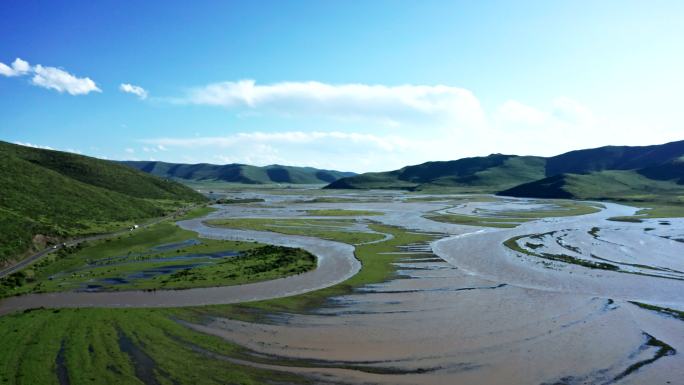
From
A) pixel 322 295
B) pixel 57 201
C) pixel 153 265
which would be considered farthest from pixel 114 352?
pixel 57 201

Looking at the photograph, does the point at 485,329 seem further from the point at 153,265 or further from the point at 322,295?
the point at 153,265

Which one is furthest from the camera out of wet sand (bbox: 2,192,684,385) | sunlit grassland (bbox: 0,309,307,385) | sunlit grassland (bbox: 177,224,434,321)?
sunlit grassland (bbox: 177,224,434,321)

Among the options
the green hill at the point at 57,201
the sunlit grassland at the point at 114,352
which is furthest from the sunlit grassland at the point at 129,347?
the green hill at the point at 57,201

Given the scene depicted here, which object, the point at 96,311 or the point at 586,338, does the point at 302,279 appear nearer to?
the point at 96,311

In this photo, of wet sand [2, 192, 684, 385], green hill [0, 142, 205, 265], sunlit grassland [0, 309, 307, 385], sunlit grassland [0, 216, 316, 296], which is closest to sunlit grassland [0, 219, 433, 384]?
sunlit grassland [0, 309, 307, 385]

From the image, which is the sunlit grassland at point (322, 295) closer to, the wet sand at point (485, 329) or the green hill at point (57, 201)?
the wet sand at point (485, 329)

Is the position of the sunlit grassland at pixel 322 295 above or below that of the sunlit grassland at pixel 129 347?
above

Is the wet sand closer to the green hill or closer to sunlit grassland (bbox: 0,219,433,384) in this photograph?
sunlit grassland (bbox: 0,219,433,384)

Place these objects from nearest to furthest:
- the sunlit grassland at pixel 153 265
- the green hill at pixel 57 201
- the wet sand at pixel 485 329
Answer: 1. the wet sand at pixel 485 329
2. the sunlit grassland at pixel 153 265
3. the green hill at pixel 57 201

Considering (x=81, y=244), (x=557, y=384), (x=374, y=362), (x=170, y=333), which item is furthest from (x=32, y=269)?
(x=557, y=384)
